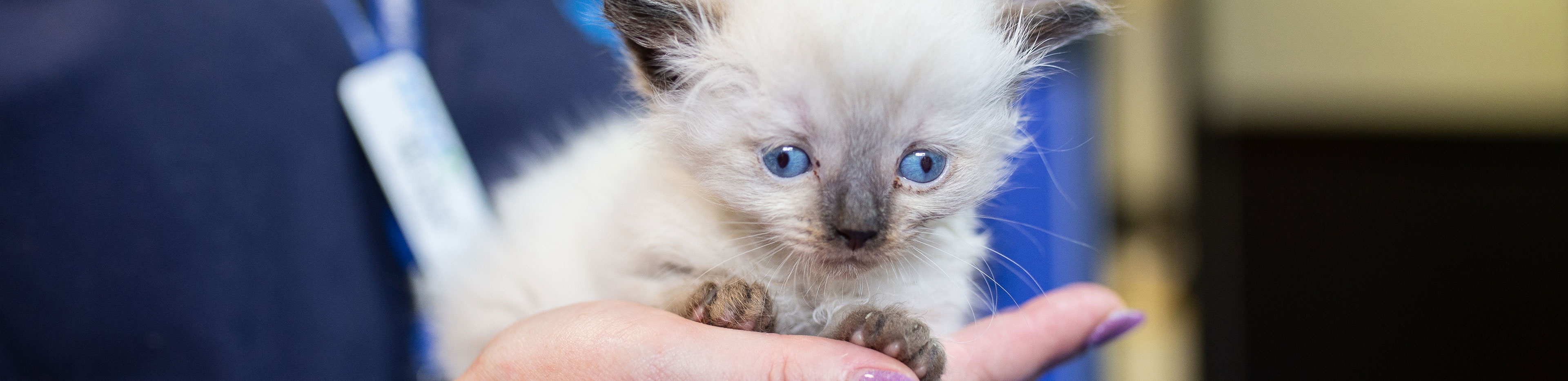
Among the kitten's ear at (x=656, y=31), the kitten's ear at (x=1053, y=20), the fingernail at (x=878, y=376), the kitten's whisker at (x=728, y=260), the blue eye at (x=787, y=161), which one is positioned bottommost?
the fingernail at (x=878, y=376)

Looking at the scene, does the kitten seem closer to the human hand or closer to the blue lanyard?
the human hand

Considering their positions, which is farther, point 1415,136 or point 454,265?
point 1415,136

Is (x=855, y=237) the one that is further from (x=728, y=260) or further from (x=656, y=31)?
(x=656, y=31)

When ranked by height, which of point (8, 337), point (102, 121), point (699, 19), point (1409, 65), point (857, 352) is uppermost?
point (1409, 65)

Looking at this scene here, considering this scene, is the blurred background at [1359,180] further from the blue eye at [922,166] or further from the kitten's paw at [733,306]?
the kitten's paw at [733,306]

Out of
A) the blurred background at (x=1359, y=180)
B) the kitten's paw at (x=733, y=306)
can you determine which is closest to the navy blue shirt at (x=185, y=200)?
the kitten's paw at (x=733, y=306)

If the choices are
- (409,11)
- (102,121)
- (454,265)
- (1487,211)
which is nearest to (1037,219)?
(454,265)

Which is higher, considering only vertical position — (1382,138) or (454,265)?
(1382,138)

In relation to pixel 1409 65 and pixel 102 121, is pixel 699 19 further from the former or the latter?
pixel 1409 65
